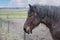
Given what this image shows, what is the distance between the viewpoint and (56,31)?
5.03 metres

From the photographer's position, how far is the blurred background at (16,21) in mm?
6316

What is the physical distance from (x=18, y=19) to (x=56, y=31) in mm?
1577

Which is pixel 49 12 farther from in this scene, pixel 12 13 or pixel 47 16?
pixel 12 13

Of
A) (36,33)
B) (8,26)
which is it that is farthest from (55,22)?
(8,26)

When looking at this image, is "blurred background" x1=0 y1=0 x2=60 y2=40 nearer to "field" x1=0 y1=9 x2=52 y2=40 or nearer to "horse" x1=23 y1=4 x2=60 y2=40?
"field" x1=0 y1=9 x2=52 y2=40

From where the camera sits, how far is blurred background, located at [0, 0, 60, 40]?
20.7 feet

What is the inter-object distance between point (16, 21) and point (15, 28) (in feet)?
0.56

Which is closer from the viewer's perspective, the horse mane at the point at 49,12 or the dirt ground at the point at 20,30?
the horse mane at the point at 49,12

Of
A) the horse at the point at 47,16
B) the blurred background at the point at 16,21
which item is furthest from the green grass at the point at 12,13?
the horse at the point at 47,16

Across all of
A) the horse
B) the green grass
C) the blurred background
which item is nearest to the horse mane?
the horse

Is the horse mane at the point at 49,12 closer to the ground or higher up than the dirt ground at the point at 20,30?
higher up

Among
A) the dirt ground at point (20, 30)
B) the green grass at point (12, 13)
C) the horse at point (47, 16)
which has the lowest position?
the dirt ground at point (20, 30)

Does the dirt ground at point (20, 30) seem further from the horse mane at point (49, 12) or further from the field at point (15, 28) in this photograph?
the horse mane at point (49, 12)

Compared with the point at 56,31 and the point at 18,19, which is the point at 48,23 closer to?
the point at 56,31
